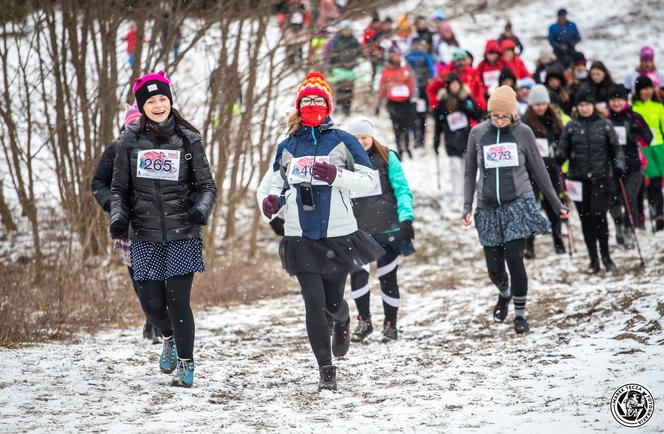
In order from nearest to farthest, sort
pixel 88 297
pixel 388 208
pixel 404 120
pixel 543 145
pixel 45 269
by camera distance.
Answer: pixel 388 208
pixel 88 297
pixel 45 269
pixel 543 145
pixel 404 120

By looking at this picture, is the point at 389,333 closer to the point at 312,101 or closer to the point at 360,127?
the point at 360,127

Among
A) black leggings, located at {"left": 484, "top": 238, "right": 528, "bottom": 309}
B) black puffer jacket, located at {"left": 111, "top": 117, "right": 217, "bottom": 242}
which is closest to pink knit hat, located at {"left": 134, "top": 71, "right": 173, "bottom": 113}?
black puffer jacket, located at {"left": 111, "top": 117, "right": 217, "bottom": 242}

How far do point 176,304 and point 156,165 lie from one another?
2.91 ft

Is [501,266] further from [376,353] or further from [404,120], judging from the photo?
[404,120]

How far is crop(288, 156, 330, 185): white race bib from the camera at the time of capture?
604cm

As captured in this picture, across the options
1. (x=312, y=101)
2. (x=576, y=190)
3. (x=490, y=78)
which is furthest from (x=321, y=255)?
(x=490, y=78)

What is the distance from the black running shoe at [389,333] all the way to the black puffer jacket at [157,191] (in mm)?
2596

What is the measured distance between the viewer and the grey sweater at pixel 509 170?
778 centimetres

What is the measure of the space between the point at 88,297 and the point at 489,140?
4.15 metres

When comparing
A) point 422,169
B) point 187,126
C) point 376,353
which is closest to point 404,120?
point 422,169

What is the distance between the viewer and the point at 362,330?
8000mm

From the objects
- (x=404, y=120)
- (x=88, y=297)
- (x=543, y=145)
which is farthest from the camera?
(x=404, y=120)

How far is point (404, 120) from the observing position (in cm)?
1723

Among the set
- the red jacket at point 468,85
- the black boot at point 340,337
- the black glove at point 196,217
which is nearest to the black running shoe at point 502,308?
the black boot at point 340,337
